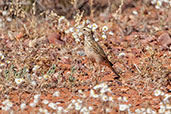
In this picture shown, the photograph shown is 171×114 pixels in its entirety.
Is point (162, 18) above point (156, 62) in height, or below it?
above

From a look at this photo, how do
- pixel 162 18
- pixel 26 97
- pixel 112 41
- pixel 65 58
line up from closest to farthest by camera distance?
pixel 26 97, pixel 65 58, pixel 112 41, pixel 162 18

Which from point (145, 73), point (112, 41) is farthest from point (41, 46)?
point (145, 73)

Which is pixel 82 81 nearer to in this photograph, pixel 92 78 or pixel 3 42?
pixel 92 78

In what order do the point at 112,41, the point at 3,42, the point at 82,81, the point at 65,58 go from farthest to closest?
the point at 112,41 < the point at 3,42 < the point at 65,58 < the point at 82,81

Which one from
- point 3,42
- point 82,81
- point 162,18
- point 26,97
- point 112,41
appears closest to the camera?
point 26,97

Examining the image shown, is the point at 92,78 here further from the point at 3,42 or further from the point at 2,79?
the point at 3,42

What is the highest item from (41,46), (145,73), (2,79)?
(41,46)

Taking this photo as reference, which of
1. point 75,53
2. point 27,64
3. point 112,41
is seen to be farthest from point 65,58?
point 112,41

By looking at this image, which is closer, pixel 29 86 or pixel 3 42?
pixel 29 86

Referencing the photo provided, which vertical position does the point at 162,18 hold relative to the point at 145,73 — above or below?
above
